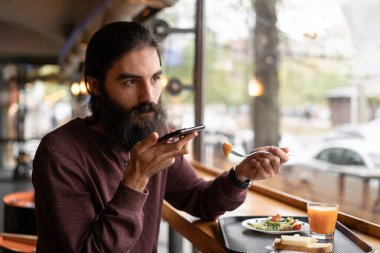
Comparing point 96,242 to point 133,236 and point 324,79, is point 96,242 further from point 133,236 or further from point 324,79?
point 324,79

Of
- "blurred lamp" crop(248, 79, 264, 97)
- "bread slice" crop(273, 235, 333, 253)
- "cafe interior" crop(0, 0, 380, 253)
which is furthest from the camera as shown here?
"blurred lamp" crop(248, 79, 264, 97)

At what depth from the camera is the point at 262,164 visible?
1791mm

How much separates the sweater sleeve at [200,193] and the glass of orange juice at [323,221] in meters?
0.37

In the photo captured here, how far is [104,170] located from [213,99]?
369cm

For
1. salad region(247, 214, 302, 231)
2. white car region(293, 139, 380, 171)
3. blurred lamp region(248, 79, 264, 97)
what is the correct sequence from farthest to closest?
1. blurred lamp region(248, 79, 264, 97)
2. white car region(293, 139, 380, 171)
3. salad region(247, 214, 302, 231)

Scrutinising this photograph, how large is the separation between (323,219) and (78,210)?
81 cm

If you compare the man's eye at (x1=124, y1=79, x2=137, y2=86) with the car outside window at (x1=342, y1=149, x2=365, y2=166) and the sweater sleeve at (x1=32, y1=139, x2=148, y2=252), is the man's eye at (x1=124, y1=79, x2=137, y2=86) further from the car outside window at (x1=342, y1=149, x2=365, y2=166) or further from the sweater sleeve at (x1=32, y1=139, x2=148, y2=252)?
the car outside window at (x1=342, y1=149, x2=365, y2=166)

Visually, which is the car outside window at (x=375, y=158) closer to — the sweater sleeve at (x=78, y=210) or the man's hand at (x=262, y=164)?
the man's hand at (x=262, y=164)

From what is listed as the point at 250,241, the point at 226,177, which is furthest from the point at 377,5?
the point at 250,241

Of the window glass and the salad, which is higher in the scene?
the window glass

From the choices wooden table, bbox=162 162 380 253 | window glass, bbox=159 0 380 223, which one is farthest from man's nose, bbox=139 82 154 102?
window glass, bbox=159 0 380 223

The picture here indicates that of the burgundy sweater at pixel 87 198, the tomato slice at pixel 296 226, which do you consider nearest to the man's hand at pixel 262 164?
Result: the burgundy sweater at pixel 87 198

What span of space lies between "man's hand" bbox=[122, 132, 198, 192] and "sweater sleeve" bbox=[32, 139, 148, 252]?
46 mm

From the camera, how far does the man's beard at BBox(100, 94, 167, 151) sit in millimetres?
1729
